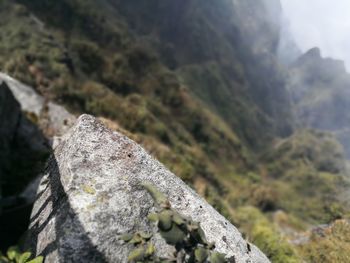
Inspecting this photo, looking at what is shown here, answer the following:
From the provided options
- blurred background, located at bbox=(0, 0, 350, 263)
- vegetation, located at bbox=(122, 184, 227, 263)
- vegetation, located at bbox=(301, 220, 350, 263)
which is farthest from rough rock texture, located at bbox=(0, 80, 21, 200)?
vegetation, located at bbox=(301, 220, 350, 263)

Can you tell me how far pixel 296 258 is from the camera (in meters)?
6.51

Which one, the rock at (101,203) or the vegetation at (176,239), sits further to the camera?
the rock at (101,203)

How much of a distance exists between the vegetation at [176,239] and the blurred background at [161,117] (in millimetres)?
2652

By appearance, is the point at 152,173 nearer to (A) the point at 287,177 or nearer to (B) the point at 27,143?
(B) the point at 27,143

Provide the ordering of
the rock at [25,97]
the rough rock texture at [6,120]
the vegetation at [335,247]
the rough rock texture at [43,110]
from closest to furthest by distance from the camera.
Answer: the vegetation at [335,247] → the rough rock texture at [6,120] → the rough rock texture at [43,110] → the rock at [25,97]

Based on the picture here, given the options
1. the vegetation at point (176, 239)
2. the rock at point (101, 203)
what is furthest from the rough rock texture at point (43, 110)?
the vegetation at point (176, 239)

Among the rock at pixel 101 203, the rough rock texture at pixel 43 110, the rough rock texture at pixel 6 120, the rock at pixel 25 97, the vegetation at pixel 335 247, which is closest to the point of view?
the rock at pixel 101 203

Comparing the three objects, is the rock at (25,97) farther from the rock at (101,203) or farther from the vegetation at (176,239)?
the vegetation at (176,239)

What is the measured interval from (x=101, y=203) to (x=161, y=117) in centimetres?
2897

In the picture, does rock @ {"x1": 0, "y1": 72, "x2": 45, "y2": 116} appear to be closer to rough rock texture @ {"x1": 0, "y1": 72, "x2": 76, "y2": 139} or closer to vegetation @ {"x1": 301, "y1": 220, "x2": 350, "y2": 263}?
rough rock texture @ {"x1": 0, "y1": 72, "x2": 76, "y2": 139}

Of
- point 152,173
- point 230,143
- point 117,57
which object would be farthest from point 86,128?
point 230,143

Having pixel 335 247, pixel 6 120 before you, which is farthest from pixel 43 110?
pixel 335 247

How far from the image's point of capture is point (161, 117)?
106 feet

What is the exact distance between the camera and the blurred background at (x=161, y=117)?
24.8 ft
